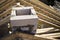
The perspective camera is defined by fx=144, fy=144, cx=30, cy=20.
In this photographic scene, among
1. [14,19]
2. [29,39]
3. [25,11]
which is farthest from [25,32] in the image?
[25,11]

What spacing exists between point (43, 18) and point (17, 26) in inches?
48.4

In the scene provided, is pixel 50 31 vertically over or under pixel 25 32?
under

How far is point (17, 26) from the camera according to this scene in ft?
9.27

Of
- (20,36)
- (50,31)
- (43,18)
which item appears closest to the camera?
(20,36)

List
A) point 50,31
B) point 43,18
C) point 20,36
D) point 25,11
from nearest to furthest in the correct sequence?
1. point 20,36
2. point 25,11
3. point 43,18
4. point 50,31

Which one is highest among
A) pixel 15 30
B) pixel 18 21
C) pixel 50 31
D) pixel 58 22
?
pixel 18 21

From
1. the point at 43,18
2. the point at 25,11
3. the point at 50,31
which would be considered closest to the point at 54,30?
the point at 50,31

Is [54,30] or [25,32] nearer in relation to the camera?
[25,32]

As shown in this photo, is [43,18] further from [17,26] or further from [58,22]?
[17,26]

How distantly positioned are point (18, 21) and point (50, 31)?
161cm

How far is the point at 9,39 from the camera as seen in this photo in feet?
9.24

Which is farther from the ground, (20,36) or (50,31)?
(20,36)

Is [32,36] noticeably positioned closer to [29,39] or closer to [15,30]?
[29,39]

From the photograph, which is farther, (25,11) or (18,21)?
(25,11)
